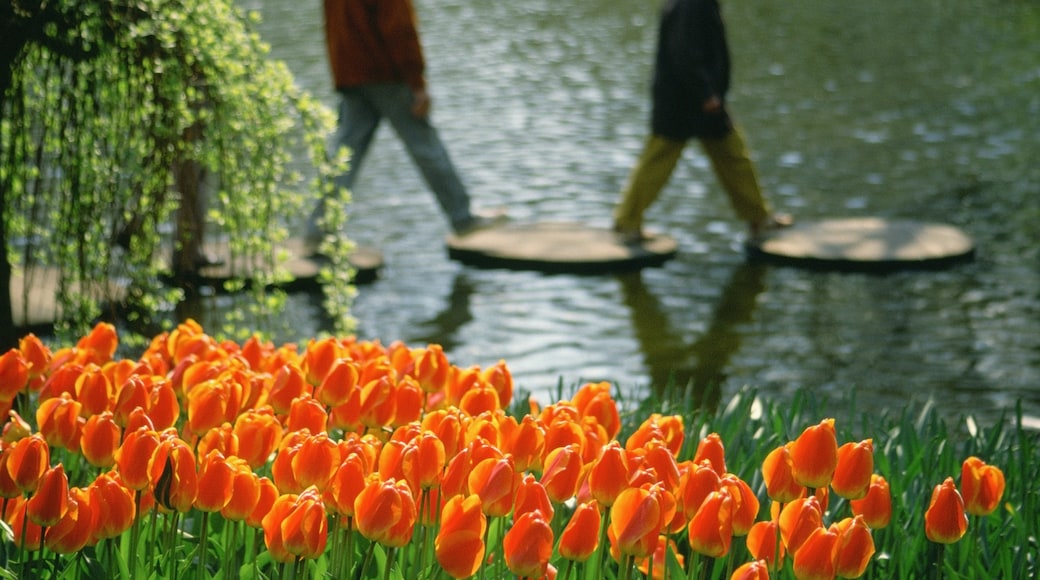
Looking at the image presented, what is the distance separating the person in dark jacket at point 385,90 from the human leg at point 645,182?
826 millimetres

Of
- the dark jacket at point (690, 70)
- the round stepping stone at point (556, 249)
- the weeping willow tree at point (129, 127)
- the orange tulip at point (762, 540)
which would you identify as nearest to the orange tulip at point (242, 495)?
the orange tulip at point (762, 540)

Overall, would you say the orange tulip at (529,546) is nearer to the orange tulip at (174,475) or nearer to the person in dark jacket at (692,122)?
the orange tulip at (174,475)

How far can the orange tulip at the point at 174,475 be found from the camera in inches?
91.6

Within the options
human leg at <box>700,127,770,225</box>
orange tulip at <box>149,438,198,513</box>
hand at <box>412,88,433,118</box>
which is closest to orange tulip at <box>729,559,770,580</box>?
orange tulip at <box>149,438,198,513</box>

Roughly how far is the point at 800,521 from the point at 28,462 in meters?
1.24

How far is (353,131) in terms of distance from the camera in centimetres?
873

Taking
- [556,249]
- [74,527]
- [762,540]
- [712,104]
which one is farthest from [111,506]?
[712,104]

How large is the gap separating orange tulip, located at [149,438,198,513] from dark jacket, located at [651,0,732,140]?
6.53m

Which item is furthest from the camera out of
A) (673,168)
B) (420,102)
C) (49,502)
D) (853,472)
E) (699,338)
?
(673,168)

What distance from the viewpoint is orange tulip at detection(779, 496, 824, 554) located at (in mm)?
2223

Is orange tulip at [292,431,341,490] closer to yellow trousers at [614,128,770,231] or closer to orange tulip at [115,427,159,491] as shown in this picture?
orange tulip at [115,427,159,491]

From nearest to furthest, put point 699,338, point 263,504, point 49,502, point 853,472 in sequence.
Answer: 1. point 49,502
2. point 263,504
3. point 853,472
4. point 699,338

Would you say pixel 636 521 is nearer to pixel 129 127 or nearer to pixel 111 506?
pixel 111 506

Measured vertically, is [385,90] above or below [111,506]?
above
